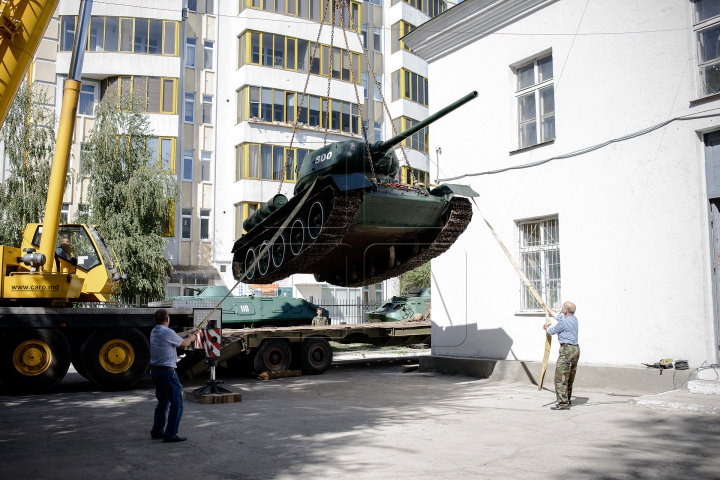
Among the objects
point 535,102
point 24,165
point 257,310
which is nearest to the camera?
point 535,102

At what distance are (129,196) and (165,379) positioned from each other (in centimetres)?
1780

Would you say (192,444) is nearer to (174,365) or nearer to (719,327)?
(174,365)

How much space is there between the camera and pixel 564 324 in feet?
31.9

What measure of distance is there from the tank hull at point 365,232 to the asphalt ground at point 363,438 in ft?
8.38

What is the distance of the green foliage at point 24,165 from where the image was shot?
23719 mm

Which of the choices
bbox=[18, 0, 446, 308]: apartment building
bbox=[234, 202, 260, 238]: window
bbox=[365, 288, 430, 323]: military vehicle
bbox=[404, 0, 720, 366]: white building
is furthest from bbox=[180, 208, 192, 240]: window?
bbox=[404, 0, 720, 366]: white building

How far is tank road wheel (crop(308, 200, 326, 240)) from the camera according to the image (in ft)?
38.8

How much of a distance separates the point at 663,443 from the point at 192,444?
506 centimetres

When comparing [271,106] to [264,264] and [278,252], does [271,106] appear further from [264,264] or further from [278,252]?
[278,252]

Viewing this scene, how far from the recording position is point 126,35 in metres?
29.4

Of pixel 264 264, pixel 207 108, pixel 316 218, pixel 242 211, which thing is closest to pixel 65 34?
pixel 207 108

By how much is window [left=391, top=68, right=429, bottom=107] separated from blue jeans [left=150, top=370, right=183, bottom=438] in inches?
1172

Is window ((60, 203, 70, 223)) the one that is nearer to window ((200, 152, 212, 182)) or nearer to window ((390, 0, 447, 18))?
window ((200, 152, 212, 182))

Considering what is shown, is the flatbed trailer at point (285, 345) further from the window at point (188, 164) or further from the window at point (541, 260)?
the window at point (188, 164)
